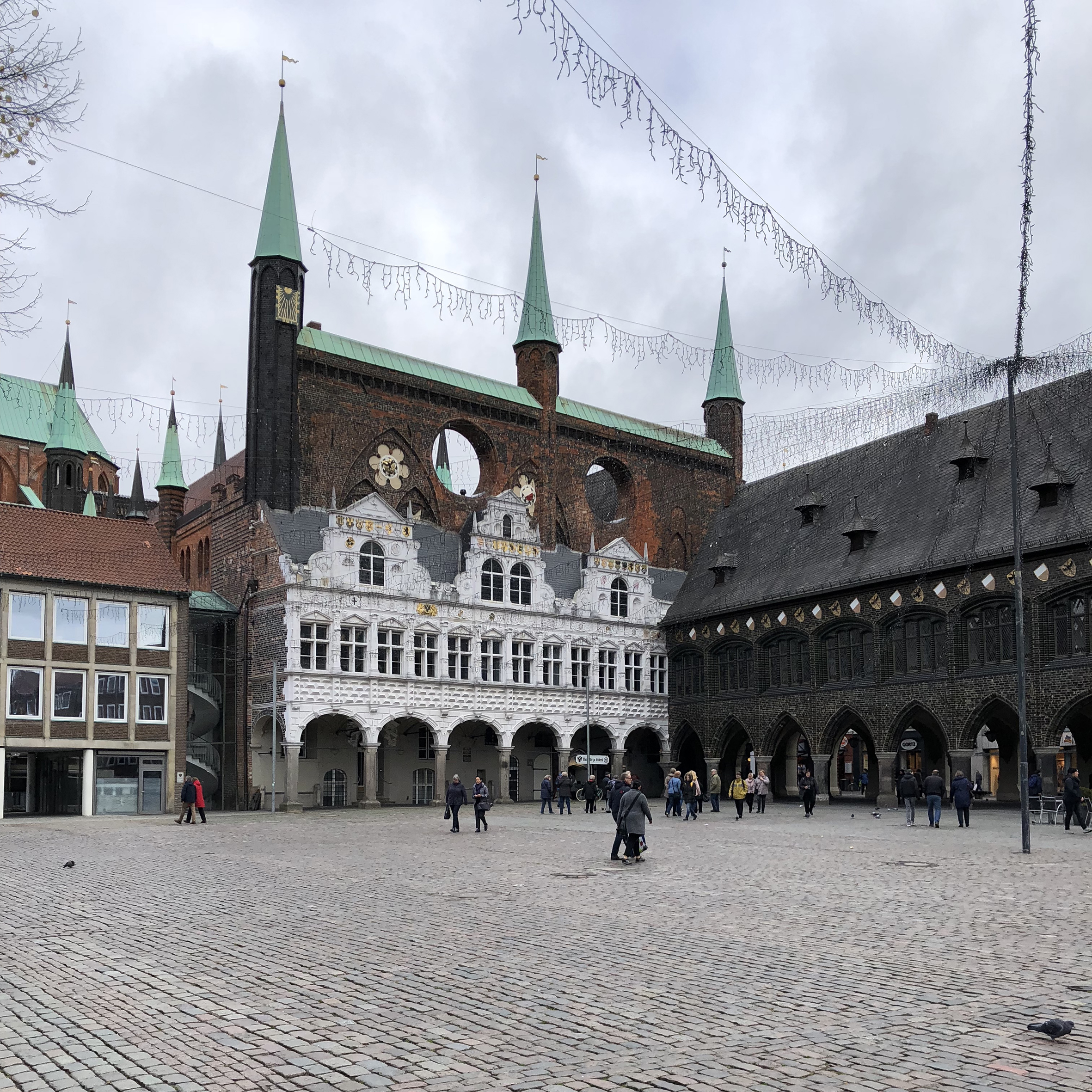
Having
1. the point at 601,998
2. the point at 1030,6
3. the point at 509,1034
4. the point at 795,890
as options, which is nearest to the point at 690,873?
the point at 795,890

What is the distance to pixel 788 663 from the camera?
164 ft

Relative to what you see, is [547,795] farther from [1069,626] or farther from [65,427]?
[65,427]

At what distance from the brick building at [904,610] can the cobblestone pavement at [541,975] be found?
22.1 meters

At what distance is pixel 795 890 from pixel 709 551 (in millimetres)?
44787

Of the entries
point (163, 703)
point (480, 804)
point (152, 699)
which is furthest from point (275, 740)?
point (480, 804)

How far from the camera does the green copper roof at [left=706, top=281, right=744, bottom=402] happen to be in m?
65.8

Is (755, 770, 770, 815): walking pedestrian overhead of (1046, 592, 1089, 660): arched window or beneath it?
beneath

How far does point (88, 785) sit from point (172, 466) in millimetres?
21391

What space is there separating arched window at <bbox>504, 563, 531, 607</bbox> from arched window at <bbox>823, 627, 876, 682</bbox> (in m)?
12.3

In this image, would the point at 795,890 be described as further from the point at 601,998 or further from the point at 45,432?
the point at 45,432

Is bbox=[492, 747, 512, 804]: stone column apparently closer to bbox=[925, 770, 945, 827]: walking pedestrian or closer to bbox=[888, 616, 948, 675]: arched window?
bbox=[888, 616, 948, 675]: arched window

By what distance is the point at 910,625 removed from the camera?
44969 millimetres

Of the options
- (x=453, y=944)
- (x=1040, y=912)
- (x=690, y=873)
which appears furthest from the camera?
(x=690, y=873)

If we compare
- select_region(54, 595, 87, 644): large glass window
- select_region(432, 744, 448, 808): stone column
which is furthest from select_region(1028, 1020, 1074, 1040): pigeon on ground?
select_region(432, 744, 448, 808): stone column
